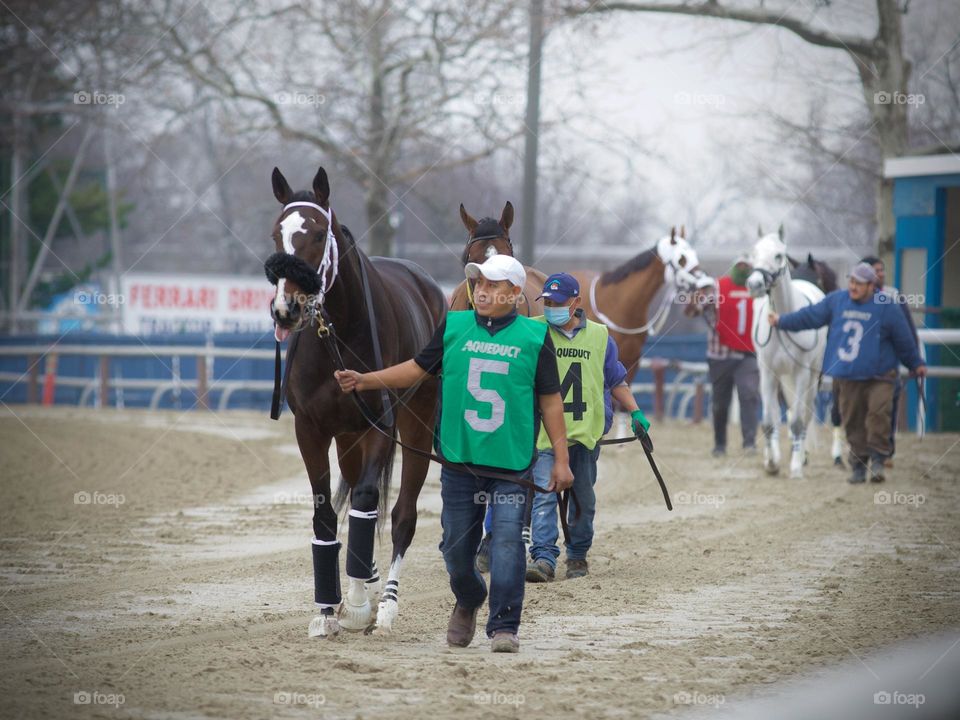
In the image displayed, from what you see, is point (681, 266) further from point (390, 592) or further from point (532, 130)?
point (390, 592)

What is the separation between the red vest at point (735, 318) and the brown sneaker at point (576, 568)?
733cm

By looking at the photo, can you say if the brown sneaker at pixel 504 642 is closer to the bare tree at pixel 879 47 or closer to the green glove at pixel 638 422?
the green glove at pixel 638 422

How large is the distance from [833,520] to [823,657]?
4700 millimetres

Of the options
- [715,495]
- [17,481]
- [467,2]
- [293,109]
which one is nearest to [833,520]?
[715,495]

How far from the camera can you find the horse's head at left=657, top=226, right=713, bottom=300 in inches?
522

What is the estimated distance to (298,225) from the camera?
6.09 meters

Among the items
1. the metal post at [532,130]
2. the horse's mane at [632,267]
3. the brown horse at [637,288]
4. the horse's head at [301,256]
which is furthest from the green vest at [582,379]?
the metal post at [532,130]

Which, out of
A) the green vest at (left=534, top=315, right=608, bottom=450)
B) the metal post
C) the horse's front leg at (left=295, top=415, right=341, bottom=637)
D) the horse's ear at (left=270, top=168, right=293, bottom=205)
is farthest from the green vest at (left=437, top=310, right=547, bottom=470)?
the metal post

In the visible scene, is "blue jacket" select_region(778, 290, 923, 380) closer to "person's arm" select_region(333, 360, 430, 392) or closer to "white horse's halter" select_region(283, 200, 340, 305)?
"white horse's halter" select_region(283, 200, 340, 305)

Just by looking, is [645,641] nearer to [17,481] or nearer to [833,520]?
[833,520]

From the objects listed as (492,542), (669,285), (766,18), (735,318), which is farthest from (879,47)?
(492,542)

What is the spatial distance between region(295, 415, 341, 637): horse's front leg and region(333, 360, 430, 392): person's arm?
0.62 metres

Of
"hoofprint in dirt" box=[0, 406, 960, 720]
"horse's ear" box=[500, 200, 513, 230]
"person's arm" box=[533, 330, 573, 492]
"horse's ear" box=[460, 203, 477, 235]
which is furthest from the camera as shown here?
"horse's ear" box=[460, 203, 477, 235]

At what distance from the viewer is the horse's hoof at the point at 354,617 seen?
20.6 ft
